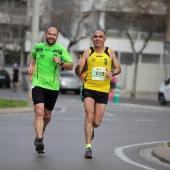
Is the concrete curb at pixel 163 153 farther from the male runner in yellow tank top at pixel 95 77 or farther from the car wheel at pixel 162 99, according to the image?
the car wheel at pixel 162 99

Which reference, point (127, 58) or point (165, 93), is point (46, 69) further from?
point (127, 58)

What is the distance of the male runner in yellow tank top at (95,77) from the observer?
494 inches

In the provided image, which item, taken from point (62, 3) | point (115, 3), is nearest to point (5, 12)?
point (62, 3)

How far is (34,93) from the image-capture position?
1264 centimetres

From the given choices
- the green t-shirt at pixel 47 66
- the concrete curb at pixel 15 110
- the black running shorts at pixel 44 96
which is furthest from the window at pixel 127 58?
the green t-shirt at pixel 47 66

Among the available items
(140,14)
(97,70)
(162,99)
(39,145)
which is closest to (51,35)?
(97,70)

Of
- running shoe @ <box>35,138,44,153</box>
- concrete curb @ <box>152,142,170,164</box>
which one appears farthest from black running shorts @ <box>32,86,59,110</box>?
concrete curb @ <box>152,142,170,164</box>

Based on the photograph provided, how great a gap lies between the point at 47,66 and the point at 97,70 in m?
0.82

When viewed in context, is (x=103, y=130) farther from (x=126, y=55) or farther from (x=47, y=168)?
(x=126, y=55)

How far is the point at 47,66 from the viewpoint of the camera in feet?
41.4

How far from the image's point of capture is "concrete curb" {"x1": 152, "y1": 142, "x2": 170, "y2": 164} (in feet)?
41.5

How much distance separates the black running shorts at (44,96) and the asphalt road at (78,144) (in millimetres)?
820

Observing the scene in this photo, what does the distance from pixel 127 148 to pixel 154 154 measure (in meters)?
1.06

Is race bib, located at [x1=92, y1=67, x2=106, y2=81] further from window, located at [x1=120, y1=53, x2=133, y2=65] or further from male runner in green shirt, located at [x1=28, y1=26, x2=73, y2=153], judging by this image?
window, located at [x1=120, y1=53, x2=133, y2=65]
